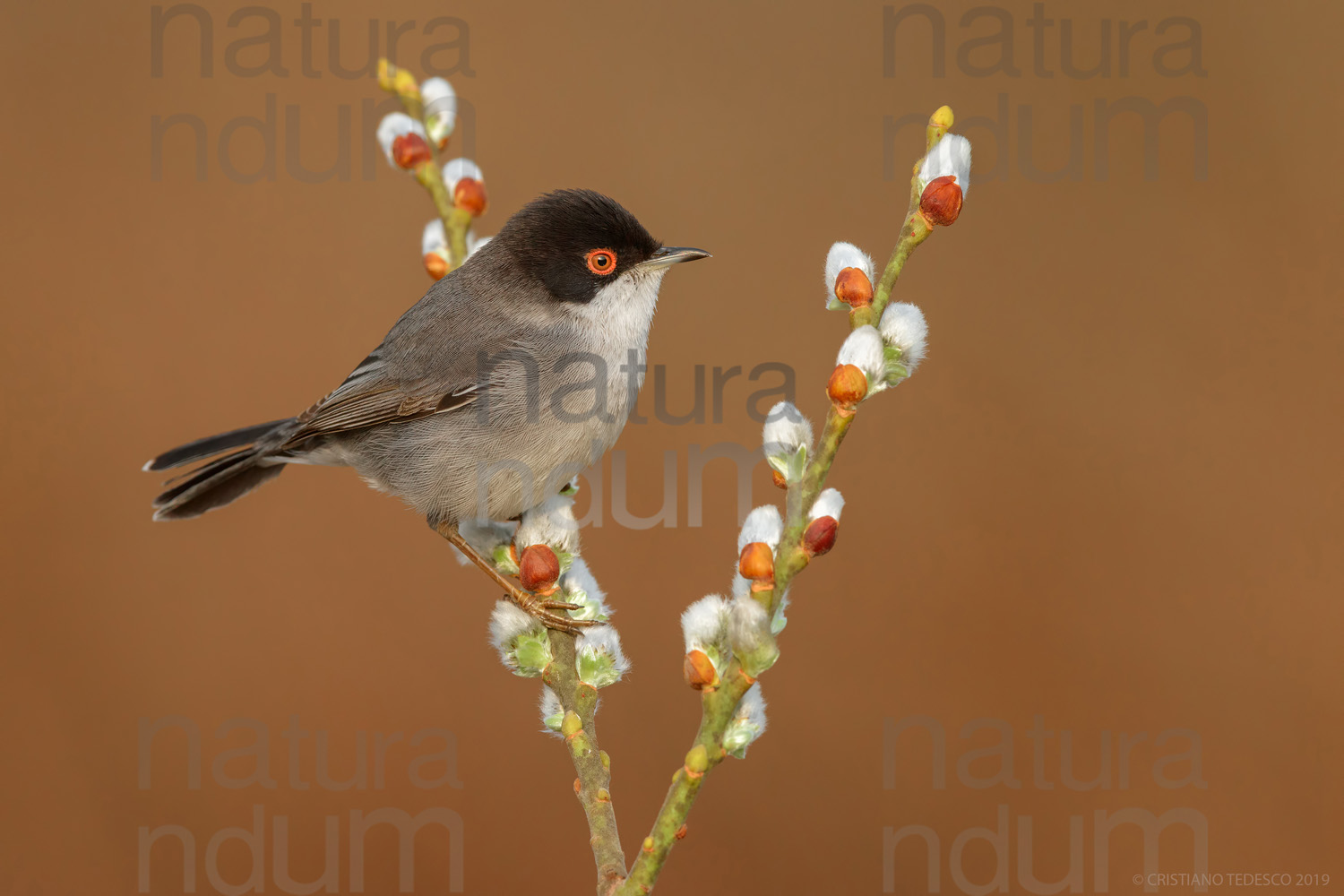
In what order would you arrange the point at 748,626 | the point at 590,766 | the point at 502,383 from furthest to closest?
the point at 502,383, the point at 590,766, the point at 748,626

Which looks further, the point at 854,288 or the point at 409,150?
the point at 409,150

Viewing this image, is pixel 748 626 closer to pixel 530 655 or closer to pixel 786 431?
pixel 786 431

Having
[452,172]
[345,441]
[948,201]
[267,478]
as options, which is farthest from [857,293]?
[267,478]

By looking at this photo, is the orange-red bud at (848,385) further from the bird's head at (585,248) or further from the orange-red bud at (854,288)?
the bird's head at (585,248)

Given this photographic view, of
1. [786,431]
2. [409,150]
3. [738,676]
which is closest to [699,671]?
[738,676]

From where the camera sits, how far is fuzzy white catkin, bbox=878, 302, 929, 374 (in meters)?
1.19

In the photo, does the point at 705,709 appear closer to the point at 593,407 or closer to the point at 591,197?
the point at 593,407

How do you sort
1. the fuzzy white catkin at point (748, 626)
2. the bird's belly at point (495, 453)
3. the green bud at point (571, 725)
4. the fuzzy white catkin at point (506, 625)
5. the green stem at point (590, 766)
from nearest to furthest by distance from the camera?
the fuzzy white catkin at point (748, 626) → the green stem at point (590, 766) → the green bud at point (571, 725) → the fuzzy white catkin at point (506, 625) → the bird's belly at point (495, 453)

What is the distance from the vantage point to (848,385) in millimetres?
1136

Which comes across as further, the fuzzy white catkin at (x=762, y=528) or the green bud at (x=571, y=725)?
the green bud at (x=571, y=725)

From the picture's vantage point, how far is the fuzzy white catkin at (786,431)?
120 cm

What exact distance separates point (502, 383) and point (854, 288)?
1322 mm

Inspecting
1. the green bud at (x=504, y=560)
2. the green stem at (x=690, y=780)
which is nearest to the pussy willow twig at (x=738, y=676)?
the green stem at (x=690, y=780)

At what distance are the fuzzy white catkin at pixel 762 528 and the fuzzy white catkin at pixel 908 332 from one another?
246 millimetres
